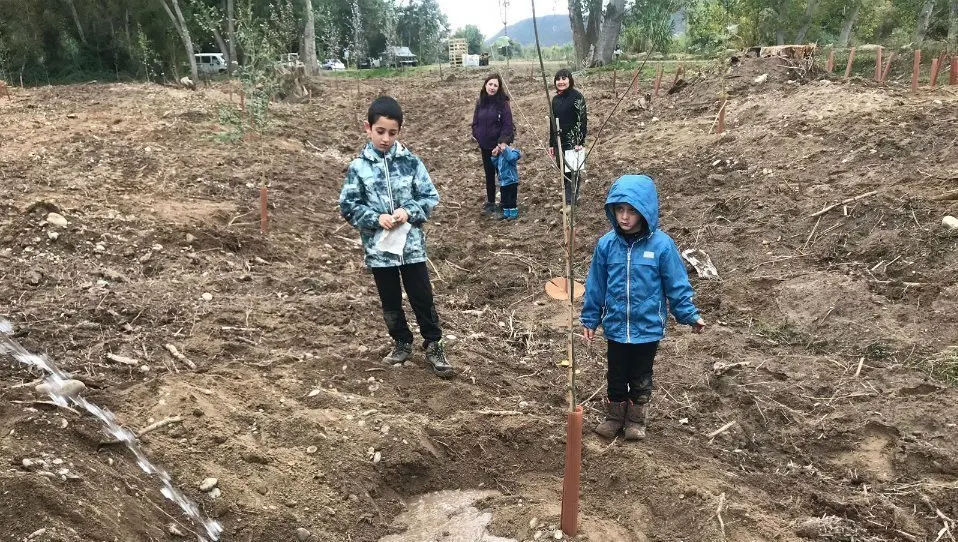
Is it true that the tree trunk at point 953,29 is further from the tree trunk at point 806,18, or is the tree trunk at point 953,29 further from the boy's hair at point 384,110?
the boy's hair at point 384,110

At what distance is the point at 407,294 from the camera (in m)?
3.79

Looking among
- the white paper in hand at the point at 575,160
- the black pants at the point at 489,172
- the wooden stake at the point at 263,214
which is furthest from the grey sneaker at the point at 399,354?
the black pants at the point at 489,172

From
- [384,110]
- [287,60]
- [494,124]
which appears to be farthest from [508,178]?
[287,60]

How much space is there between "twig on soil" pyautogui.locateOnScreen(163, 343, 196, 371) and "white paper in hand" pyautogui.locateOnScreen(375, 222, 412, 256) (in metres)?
1.23

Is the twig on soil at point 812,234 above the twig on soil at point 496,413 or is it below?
above

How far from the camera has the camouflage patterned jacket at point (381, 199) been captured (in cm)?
362

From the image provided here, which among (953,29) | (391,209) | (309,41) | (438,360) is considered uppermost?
(309,41)

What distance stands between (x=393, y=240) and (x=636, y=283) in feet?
4.58

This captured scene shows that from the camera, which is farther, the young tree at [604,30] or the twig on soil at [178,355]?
the young tree at [604,30]

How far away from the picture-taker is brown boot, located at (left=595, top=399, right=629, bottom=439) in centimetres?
339

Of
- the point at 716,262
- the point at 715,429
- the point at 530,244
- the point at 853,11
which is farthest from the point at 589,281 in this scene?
the point at 853,11

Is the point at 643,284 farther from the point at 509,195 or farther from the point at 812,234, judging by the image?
the point at 509,195

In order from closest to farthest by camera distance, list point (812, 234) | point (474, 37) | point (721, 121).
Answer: point (812, 234), point (721, 121), point (474, 37)

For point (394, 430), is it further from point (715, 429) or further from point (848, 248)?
point (848, 248)
